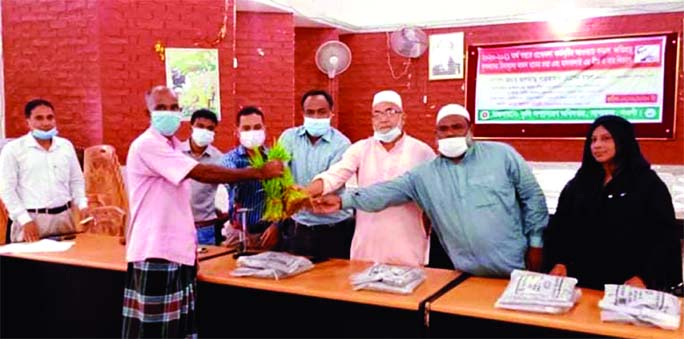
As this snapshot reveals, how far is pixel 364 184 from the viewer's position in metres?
3.11

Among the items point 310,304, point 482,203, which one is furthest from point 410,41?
point 310,304

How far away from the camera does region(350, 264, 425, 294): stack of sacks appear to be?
2422mm

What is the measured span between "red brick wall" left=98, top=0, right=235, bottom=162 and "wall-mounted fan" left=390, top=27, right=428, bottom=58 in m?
3.19

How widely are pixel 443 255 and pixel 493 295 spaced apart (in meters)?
0.98


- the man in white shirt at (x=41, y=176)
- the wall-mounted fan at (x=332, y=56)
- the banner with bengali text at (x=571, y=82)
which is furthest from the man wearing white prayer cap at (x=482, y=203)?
the banner with bengali text at (x=571, y=82)

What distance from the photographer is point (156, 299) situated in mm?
2498

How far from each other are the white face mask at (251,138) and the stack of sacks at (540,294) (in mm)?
1511

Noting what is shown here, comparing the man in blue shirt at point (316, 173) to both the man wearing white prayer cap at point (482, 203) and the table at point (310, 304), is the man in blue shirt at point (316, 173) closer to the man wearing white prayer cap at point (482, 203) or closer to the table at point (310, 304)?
the table at point (310, 304)

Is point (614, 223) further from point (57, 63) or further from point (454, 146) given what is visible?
point (57, 63)

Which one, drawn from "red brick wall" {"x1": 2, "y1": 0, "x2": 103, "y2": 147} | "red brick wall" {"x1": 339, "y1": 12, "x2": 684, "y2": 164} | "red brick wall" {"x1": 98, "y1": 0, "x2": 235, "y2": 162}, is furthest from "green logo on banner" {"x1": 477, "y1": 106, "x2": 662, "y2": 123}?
"red brick wall" {"x1": 2, "y1": 0, "x2": 103, "y2": 147}

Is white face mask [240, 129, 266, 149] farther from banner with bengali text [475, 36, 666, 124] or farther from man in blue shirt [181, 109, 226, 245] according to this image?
banner with bengali text [475, 36, 666, 124]

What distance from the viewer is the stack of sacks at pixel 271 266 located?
8.75 ft

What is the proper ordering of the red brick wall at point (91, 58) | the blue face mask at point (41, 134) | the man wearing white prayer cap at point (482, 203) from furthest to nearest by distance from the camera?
the red brick wall at point (91, 58), the blue face mask at point (41, 134), the man wearing white prayer cap at point (482, 203)

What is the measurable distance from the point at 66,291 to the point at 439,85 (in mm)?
6247
